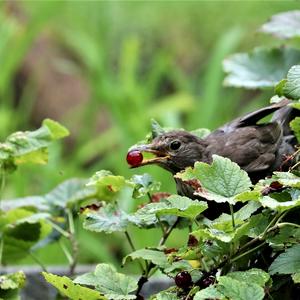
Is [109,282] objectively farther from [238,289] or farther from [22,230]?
[22,230]

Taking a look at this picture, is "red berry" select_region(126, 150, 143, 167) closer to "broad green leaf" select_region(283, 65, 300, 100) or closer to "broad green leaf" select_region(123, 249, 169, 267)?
"broad green leaf" select_region(123, 249, 169, 267)

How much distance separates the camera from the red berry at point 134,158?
150cm

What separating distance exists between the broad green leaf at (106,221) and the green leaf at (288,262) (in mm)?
269

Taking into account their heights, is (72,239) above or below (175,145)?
below

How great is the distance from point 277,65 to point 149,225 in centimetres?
64

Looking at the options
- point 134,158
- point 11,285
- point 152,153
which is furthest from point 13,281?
point 152,153

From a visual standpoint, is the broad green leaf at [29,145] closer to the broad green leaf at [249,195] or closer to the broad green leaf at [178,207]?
the broad green leaf at [178,207]

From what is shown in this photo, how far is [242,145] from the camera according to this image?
1666 mm

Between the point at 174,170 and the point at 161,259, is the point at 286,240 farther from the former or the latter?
the point at 174,170

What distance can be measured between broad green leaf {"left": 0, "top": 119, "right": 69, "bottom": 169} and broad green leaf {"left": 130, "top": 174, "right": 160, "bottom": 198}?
0.25 meters

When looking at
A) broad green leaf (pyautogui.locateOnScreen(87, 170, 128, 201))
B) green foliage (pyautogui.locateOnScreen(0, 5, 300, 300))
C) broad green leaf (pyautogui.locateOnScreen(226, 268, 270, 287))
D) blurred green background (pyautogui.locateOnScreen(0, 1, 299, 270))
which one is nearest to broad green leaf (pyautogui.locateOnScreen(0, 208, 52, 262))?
green foliage (pyautogui.locateOnScreen(0, 5, 300, 300))

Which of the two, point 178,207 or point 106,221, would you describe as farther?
point 106,221

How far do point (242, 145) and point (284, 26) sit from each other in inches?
13.6

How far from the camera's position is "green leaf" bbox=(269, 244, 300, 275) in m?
1.16
